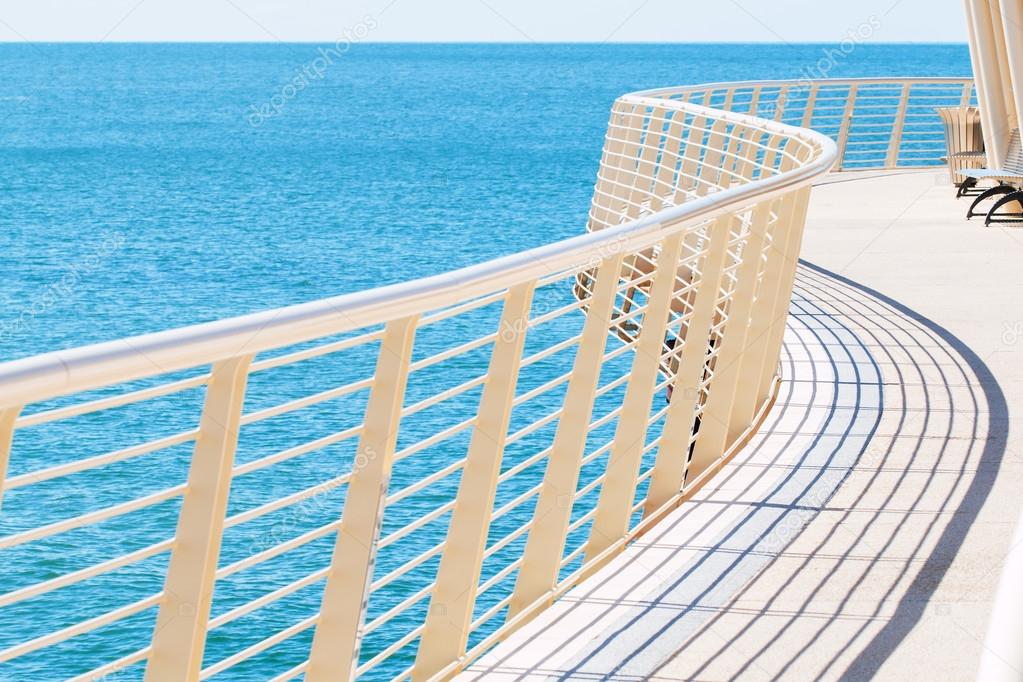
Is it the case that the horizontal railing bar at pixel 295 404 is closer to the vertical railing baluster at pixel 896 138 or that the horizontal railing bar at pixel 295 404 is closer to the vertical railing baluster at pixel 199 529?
the vertical railing baluster at pixel 199 529

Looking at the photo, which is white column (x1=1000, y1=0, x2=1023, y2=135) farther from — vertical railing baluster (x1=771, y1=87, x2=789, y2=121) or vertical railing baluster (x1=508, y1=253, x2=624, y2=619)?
vertical railing baluster (x1=508, y1=253, x2=624, y2=619)

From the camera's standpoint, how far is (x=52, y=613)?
14922 millimetres

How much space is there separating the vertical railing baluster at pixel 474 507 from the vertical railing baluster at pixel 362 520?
453 millimetres

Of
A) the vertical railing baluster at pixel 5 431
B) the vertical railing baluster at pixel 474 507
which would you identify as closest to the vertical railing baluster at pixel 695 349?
the vertical railing baluster at pixel 474 507

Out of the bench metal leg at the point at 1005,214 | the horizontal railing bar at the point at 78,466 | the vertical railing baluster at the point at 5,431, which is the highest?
the bench metal leg at the point at 1005,214

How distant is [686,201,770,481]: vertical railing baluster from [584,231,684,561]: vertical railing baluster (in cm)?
96

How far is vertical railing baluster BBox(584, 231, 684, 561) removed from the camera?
13.3 feet

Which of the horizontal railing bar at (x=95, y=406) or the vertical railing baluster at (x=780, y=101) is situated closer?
the horizontal railing bar at (x=95, y=406)

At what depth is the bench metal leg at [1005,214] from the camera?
12953 mm

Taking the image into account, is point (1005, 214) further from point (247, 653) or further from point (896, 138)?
point (247, 653)

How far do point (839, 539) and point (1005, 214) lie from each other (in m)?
10.4

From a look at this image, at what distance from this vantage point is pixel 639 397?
4094 millimetres

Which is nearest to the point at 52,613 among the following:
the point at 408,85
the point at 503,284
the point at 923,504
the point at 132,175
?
the point at 923,504

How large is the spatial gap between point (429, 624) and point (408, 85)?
148 m
